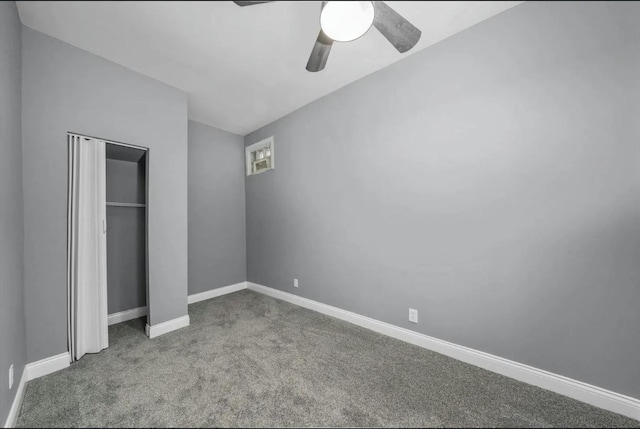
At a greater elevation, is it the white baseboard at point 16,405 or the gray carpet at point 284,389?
the white baseboard at point 16,405

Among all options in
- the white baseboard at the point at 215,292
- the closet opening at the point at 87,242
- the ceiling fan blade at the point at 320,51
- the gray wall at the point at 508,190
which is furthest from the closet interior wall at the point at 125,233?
the gray wall at the point at 508,190

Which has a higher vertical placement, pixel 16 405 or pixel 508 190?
pixel 508 190

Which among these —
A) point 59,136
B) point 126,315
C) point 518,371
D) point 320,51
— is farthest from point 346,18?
point 126,315

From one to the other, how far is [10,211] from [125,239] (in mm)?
1403

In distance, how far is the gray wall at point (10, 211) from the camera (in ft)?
4.10

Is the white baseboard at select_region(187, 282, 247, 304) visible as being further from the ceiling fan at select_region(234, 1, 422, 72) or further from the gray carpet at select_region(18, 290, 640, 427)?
the ceiling fan at select_region(234, 1, 422, 72)

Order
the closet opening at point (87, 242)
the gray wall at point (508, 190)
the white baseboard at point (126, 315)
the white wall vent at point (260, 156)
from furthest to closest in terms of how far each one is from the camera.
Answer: the white wall vent at point (260, 156) < the white baseboard at point (126, 315) < the closet opening at point (87, 242) < the gray wall at point (508, 190)

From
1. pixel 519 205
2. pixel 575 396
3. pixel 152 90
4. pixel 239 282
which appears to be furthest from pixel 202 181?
pixel 575 396

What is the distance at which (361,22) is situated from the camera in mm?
1277

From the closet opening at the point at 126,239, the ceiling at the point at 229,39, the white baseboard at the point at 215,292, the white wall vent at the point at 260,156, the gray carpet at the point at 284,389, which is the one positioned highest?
the ceiling at the point at 229,39

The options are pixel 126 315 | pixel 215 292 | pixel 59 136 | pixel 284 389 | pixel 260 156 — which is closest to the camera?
pixel 284 389

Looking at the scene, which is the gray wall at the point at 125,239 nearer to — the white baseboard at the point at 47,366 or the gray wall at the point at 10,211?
the white baseboard at the point at 47,366

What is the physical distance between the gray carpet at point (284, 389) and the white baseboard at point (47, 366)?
0.07 metres

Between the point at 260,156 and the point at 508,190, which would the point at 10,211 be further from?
the point at 508,190
